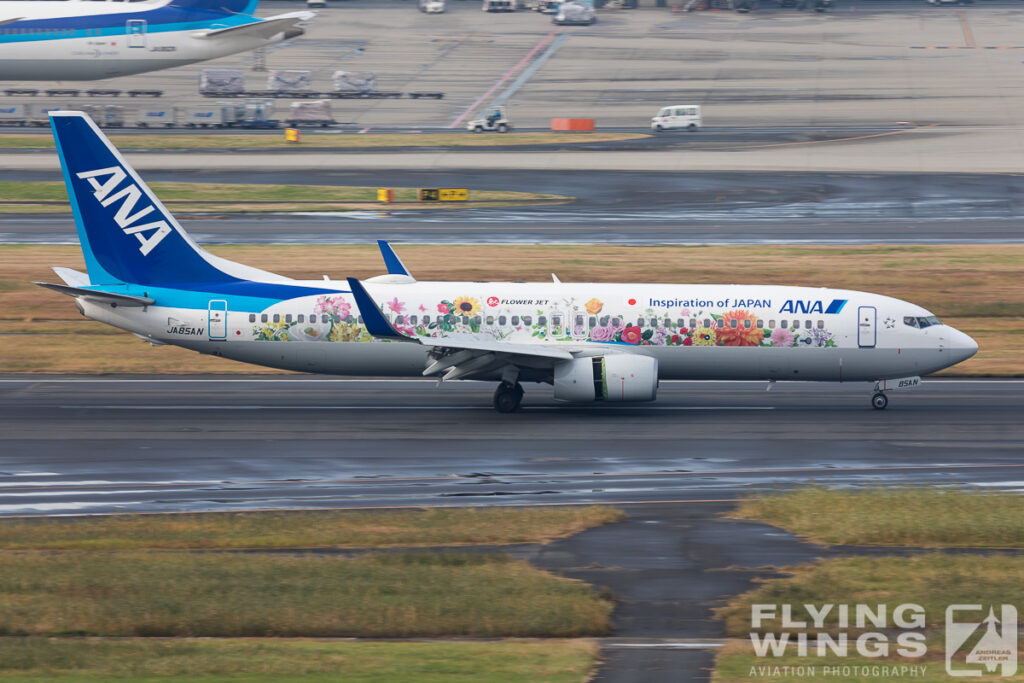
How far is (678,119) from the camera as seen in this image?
119 metres

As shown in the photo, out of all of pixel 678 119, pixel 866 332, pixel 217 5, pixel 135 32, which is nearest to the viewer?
pixel 866 332

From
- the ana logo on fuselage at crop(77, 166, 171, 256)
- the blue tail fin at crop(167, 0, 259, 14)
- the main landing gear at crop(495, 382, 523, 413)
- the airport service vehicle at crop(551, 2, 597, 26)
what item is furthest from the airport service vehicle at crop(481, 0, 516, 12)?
the main landing gear at crop(495, 382, 523, 413)

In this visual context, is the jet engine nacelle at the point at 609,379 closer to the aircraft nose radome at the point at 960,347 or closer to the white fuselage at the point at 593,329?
the white fuselage at the point at 593,329

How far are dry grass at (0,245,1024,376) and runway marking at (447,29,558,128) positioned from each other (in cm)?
5763

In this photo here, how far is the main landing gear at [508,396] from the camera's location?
134ft

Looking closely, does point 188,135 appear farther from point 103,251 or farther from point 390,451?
point 390,451

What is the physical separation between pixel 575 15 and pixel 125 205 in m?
141

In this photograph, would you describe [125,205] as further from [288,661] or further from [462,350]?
[288,661]

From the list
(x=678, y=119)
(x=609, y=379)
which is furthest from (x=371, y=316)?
(x=678, y=119)

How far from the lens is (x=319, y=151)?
349ft

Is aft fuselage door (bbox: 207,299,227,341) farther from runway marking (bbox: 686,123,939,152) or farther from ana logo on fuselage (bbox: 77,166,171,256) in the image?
runway marking (bbox: 686,123,939,152)

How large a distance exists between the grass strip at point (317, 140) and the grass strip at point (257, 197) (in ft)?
58.8

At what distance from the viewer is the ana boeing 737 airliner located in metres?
41.0

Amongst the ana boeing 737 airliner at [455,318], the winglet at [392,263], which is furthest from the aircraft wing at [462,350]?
the winglet at [392,263]
